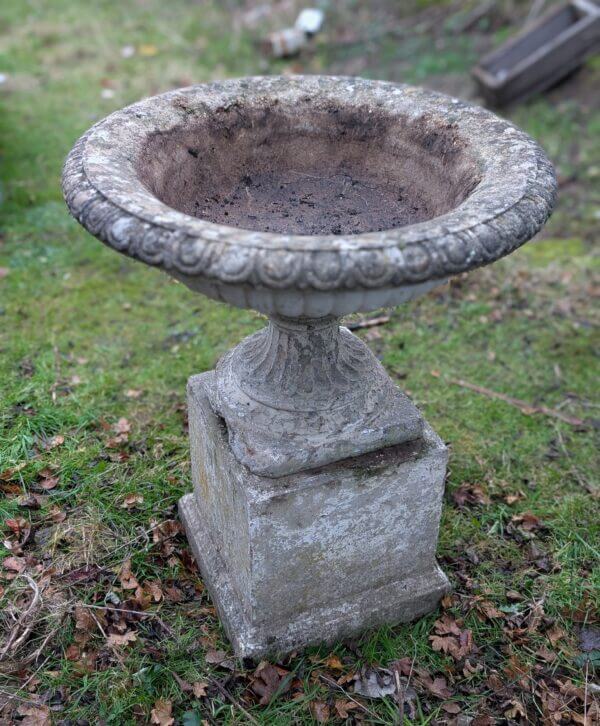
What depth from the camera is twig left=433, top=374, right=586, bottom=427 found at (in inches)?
149

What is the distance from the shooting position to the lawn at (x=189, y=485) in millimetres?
2504

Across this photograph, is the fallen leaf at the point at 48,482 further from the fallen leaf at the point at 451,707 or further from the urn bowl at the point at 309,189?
the fallen leaf at the point at 451,707

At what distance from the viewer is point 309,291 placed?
5.57ft

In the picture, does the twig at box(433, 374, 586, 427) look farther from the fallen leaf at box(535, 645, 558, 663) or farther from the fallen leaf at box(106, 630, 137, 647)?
the fallen leaf at box(106, 630, 137, 647)

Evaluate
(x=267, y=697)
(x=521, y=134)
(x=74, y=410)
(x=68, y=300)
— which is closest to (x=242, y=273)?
(x=521, y=134)

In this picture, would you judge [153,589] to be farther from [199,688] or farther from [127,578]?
[199,688]

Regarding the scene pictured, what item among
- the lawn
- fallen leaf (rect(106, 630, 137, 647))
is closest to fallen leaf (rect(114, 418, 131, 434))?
the lawn

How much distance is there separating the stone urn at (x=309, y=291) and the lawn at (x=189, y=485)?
21 cm

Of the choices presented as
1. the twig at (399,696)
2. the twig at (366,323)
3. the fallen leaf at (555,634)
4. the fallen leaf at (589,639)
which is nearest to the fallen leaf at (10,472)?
the twig at (399,696)

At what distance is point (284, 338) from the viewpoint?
2.41 metres

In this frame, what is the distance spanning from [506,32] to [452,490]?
633 centimetres

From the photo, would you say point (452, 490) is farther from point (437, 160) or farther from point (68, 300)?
point (68, 300)

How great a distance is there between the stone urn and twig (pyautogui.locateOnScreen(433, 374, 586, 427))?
1428 millimetres

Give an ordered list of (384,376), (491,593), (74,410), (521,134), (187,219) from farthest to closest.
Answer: (74,410) → (491,593) → (384,376) → (521,134) → (187,219)
